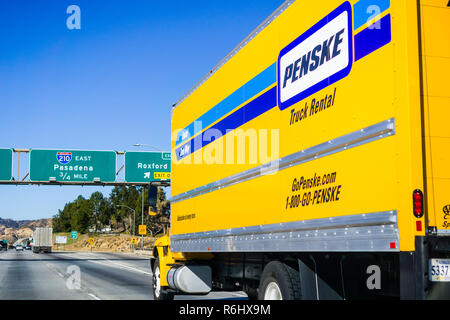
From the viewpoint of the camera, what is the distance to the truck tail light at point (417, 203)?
540cm

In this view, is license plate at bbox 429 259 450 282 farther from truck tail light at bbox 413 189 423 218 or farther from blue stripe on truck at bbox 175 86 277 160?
blue stripe on truck at bbox 175 86 277 160

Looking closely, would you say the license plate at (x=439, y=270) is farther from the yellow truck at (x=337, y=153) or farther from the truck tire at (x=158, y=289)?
the truck tire at (x=158, y=289)

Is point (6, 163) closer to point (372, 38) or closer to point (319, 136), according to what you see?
point (319, 136)

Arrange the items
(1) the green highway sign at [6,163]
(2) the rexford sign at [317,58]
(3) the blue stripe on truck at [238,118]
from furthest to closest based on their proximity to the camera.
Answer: (1) the green highway sign at [6,163] < (3) the blue stripe on truck at [238,118] < (2) the rexford sign at [317,58]

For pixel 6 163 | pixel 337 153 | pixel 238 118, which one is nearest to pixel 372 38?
pixel 337 153

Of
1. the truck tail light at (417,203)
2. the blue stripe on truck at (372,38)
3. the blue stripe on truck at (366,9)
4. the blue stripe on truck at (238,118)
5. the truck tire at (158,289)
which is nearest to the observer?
the truck tail light at (417,203)

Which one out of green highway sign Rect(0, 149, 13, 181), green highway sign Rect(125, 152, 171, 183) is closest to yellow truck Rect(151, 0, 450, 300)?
green highway sign Rect(125, 152, 171, 183)

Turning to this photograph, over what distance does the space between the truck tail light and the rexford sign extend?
63.3 inches

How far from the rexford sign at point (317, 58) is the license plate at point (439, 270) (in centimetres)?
217

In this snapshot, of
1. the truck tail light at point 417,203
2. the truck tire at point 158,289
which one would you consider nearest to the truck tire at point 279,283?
the truck tail light at point 417,203

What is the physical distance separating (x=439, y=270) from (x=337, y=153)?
1656 millimetres

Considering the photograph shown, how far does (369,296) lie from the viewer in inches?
268
